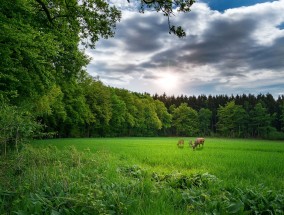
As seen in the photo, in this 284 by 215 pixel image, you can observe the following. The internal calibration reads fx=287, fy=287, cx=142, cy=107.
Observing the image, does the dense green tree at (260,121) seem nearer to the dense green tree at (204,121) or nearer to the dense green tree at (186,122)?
the dense green tree at (204,121)

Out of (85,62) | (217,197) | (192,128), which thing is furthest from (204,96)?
(217,197)

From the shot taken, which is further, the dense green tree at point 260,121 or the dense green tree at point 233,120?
the dense green tree at point 233,120

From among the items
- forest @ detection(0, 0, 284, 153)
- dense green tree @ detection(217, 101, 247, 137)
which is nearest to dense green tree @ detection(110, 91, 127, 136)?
forest @ detection(0, 0, 284, 153)

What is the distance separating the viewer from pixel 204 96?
149 metres

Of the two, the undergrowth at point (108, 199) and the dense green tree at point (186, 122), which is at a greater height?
the dense green tree at point (186, 122)

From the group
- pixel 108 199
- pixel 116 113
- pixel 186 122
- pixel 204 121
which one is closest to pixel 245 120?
pixel 204 121

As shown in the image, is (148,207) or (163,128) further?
(163,128)

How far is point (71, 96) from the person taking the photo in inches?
2404

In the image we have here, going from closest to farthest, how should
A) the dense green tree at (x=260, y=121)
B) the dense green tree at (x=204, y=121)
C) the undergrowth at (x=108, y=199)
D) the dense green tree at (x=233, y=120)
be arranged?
the undergrowth at (x=108, y=199) → the dense green tree at (x=260, y=121) → the dense green tree at (x=233, y=120) → the dense green tree at (x=204, y=121)

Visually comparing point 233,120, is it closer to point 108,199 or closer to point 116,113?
point 116,113

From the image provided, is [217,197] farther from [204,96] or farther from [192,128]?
[204,96]

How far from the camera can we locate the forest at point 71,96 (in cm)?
1150

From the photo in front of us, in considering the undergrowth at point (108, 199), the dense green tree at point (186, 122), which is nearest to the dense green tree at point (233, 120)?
the dense green tree at point (186, 122)

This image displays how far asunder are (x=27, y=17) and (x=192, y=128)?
98.3 m
